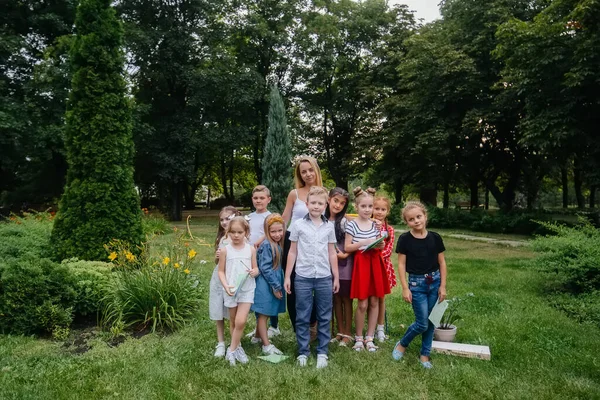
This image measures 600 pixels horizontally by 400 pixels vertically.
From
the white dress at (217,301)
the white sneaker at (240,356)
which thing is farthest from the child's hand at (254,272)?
the white sneaker at (240,356)

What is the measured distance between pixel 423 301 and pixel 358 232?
2.94ft

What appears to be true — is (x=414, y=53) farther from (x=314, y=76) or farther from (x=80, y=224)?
(x=80, y=224)

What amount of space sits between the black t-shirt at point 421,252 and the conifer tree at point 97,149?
16.2ft

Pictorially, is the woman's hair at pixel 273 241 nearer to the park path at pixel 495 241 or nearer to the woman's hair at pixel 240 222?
the woman's hair at pixel 240 222

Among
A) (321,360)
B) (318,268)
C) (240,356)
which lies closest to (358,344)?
(321,360)

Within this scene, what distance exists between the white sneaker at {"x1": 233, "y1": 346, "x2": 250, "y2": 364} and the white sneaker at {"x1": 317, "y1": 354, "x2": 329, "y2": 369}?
653 mm

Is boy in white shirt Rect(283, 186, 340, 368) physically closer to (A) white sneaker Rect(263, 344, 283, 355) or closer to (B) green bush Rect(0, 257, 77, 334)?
(A) white sneaker Rect(263, 344, 283, 355)

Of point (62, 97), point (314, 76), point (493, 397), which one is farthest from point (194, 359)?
point (314, 76)

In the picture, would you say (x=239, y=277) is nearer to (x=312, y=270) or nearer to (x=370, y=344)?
(x=312, y=270)

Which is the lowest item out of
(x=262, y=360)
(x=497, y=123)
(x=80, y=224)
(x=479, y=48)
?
(x=262, y=360)

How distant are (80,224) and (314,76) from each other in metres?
20.3

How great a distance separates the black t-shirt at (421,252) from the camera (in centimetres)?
388

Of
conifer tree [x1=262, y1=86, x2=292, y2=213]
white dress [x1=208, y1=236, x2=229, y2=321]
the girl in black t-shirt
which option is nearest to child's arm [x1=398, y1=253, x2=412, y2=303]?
the girl in black t-shirt

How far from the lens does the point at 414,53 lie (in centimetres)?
1894
